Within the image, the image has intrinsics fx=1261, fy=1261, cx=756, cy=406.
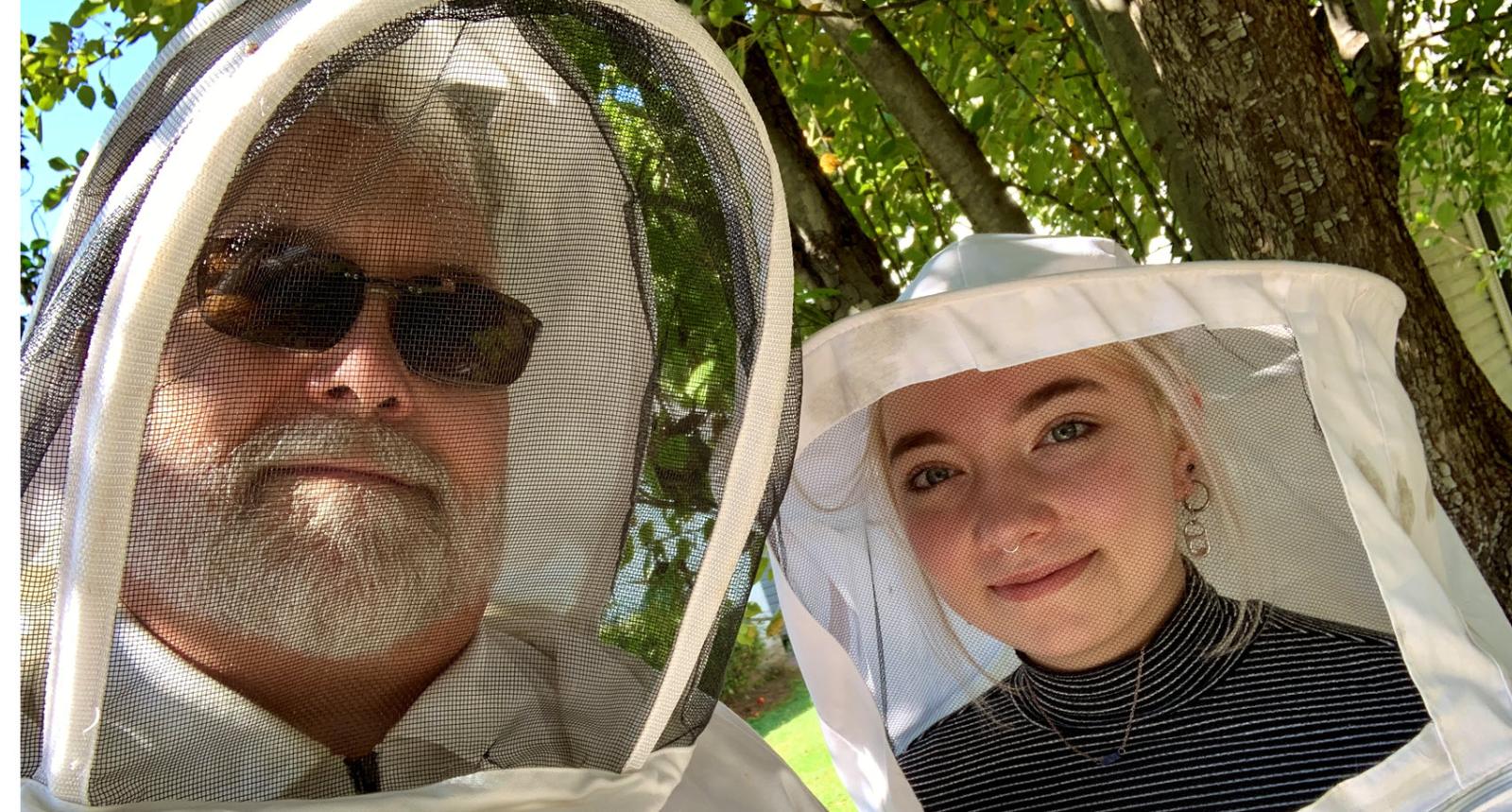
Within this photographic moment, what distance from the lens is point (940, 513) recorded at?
1.91m

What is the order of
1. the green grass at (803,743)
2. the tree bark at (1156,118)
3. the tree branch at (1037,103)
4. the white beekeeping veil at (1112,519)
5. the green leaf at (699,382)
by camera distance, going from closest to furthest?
the green leaf at (699,382)
the white beekeeping veil at (1112,519)
the tree bark at (1156,118)
the tree branch at (1037,103)
the green grass at (803,743)

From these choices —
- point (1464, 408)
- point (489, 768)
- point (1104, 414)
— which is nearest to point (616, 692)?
point (489, 768)

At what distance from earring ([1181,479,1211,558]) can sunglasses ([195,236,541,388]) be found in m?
1.11

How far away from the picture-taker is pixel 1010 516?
1.82 meters

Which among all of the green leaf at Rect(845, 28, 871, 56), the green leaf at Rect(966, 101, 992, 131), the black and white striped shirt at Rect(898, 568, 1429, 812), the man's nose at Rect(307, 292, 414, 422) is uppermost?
the green leaf at Rect(845, 28, 871, 56)

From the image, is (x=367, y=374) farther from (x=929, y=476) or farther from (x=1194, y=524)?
(x=1194, y=524)

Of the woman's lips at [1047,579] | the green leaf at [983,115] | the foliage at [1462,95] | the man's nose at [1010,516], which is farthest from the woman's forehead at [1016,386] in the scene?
the foliage at [1462,95]

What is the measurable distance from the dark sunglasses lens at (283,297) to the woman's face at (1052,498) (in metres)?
0.93

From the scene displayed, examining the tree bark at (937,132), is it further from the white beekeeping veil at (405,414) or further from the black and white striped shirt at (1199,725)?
the white beekeeping veil at (405,414)

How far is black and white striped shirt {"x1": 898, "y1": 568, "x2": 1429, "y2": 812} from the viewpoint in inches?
67.8

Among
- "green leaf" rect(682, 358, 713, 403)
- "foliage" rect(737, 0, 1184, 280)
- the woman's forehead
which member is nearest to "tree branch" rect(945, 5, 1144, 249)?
"foliage" rect(737, 0, 1184, 280)

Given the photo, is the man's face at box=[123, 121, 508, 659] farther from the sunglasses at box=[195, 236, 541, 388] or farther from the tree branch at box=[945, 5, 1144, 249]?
the tree branch at box=[945, 5, 1144, 249]

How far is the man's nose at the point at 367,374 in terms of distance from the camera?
126 cm
